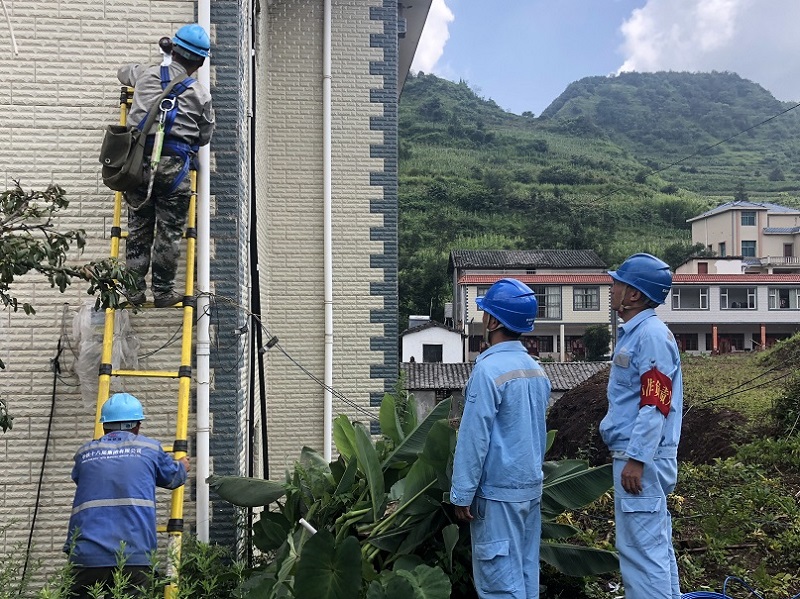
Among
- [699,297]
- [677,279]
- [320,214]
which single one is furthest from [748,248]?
[320,214]

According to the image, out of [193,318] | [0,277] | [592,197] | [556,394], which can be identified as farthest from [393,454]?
[592,197]

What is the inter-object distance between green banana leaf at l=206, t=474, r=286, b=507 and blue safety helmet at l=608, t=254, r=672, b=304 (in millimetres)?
2458

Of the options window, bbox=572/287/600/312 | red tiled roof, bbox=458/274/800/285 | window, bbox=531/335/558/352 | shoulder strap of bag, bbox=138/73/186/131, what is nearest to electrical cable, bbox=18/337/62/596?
shoulder strap of bag, bbox=138/73/186/131

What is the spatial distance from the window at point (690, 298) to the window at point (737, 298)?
1.35m

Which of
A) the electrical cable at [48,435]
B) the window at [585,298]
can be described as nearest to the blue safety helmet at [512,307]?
the electrical cable at [48,435]

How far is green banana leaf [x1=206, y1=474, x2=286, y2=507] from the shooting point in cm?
512

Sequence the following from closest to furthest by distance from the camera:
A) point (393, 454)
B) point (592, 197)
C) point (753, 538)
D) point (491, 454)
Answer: point (491, 454), point (393, 454), point (753, 538), point (592, 197)

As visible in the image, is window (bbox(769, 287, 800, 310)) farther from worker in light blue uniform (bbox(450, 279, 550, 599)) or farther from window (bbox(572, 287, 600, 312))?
worker in light blue uniform (bbox(450, 279, 550, 599))

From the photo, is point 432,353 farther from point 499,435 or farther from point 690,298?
point 499,435

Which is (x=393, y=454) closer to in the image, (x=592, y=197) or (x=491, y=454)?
(x=491, y=454)

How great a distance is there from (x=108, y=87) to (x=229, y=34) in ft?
3.08

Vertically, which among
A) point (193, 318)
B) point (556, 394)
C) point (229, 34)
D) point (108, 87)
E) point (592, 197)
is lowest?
point (556, 394)

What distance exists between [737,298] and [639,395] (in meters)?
56.7

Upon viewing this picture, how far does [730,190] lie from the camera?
11244 centimetres
